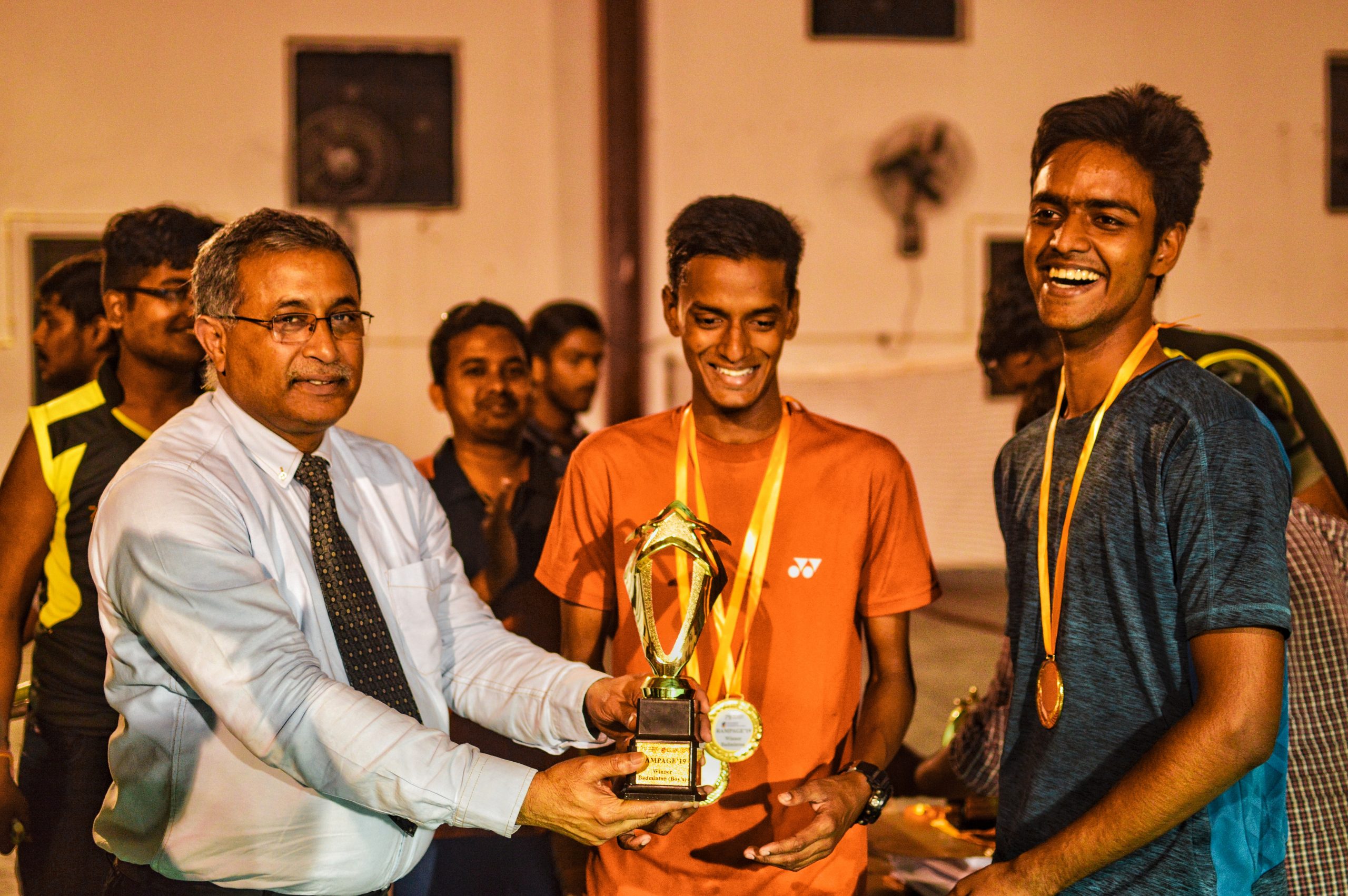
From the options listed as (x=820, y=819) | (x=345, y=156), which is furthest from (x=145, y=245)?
(x=345, y=156)

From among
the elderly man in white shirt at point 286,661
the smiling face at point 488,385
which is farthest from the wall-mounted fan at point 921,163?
the elderly man in white shirt at point 286,661

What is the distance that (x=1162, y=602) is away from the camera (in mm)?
1664

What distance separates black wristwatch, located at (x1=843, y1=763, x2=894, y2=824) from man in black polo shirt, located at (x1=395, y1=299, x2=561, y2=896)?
128 centimetres

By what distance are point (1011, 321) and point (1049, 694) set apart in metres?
1.81

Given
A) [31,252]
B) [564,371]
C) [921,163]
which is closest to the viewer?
[564,371]

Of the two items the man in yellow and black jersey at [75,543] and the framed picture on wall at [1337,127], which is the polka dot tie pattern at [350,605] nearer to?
the man in yellow and black jersey at [75,543]

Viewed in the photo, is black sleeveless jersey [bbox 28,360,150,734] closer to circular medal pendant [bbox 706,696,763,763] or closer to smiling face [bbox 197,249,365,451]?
smiling face [bbox 197,249,365,451]

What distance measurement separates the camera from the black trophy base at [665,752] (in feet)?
5.71

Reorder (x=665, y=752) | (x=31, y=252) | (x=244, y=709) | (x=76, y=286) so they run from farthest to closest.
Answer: (x=31, y=252) < (x=76, y=286) < (x=665, y=752) < (x=244, y=709)

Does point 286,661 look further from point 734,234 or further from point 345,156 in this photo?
point 345,156

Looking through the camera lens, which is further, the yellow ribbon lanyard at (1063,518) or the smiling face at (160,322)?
the smiling face at (160,322)

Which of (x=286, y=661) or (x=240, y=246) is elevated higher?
(x=240, y=246)

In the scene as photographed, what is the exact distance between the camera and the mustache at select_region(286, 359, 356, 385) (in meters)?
1.90

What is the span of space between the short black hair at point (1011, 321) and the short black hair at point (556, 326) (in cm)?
196
